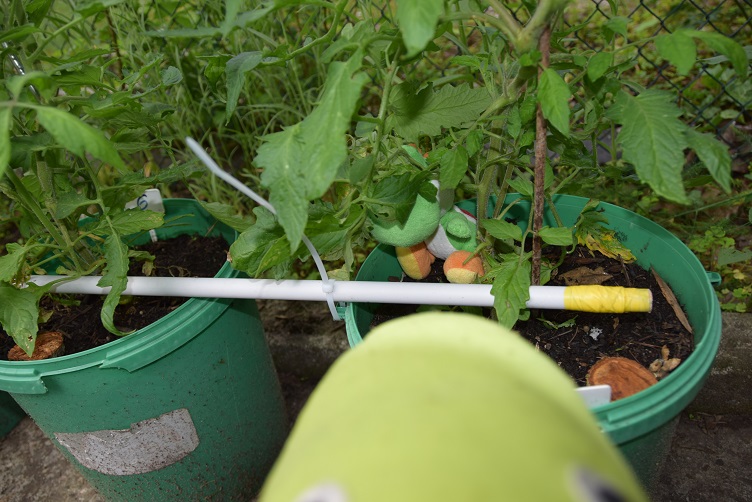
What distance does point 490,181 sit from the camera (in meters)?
1.09

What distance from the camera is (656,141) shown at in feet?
2.53

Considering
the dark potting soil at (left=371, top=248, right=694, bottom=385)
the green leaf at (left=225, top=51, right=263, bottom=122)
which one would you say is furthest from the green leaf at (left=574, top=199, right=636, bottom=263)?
the green leaf at (left=225, top=51, right=263, bottom=122)

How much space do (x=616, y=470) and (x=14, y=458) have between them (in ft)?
6.04

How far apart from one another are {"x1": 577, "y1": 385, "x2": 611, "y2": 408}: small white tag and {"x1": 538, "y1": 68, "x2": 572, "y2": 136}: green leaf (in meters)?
0.35

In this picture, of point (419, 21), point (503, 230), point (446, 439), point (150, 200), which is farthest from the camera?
point (150, 200)

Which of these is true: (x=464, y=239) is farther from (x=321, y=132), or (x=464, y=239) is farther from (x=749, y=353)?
(x=749, y=353)

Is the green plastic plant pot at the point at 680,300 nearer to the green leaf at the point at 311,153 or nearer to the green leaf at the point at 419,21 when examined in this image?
the green leaf at the point at 311,153

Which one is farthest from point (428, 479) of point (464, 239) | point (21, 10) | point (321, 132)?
point (21, 10)

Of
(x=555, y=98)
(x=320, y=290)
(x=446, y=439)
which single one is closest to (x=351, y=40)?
(x=555, y=98)

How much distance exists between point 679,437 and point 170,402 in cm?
123

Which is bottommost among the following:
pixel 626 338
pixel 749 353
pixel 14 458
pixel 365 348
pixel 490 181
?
pixel 14 458

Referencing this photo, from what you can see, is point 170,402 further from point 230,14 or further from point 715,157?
point 715,157

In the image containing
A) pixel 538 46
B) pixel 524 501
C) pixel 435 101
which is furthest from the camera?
pixel 435 101

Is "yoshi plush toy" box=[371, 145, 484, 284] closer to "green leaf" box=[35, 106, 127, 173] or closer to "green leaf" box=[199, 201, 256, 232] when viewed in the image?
"green leaf" box=[199, 201, 256, 232]
